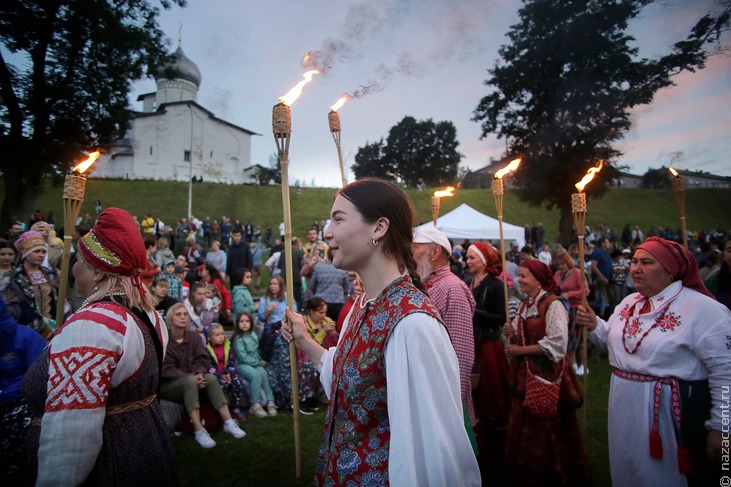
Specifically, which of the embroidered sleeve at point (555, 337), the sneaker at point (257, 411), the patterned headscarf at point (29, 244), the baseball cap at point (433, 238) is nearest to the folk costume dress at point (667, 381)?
the embroidered sleeve at point (555, 337)

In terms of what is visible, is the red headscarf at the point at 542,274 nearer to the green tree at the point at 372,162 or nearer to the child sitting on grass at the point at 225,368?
the child sitting on grass at the point at 225,368

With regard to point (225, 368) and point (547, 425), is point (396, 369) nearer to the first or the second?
point (547, 425)

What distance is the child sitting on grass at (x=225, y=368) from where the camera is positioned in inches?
235

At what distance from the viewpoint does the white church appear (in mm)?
49438

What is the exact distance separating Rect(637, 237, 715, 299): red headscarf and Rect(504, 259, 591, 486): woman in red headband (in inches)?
44.1

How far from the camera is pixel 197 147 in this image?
5338cm

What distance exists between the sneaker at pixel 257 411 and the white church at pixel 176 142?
4613 centimetres

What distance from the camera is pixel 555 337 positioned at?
3.86 metres

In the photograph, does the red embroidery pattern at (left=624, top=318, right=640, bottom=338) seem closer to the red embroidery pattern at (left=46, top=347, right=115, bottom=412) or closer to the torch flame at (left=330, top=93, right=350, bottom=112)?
the torch flame at (left=330, top=93, right=350, bottom=112)

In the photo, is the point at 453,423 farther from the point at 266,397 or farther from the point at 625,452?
the point at 266,397

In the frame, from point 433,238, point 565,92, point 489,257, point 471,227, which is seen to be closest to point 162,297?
point 433,238

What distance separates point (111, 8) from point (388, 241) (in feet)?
56.3

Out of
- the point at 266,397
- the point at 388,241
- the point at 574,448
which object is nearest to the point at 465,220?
the point at 266,397

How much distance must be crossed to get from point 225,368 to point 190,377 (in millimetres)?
861
